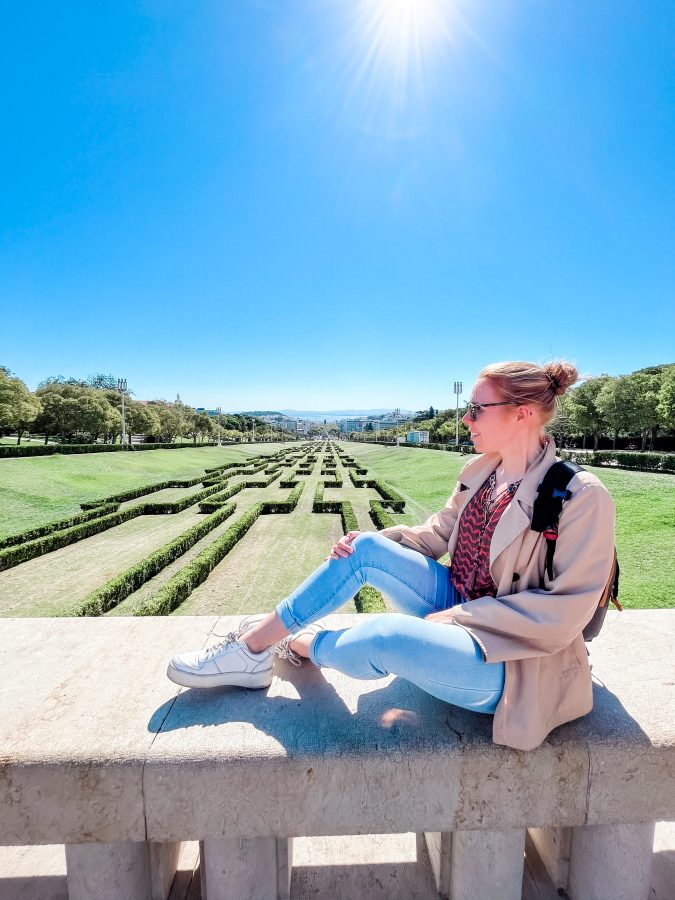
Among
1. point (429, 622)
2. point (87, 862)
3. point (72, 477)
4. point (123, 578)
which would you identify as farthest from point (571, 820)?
point (72, 477)

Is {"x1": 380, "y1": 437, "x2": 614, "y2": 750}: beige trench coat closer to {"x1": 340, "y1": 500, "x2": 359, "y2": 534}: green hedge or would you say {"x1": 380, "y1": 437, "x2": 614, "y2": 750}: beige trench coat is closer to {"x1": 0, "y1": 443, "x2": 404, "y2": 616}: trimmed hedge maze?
{"x1": 0, "y1": 443, "x2": 404, "y2": 616}: trimmed hedge maze

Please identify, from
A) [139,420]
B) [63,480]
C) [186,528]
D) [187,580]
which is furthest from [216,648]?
[139,420]

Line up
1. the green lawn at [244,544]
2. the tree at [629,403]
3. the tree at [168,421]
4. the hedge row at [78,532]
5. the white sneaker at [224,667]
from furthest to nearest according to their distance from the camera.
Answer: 1. the tree at [168,421]
2. the tree at [629,403]
3. the hedge row at [78,532]
4. the green lawn at [244,544]
5. the white sneaker at [224,667]

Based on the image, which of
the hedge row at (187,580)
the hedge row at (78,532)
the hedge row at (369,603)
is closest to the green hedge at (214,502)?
the hedge row at (78,532)

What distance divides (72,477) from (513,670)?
25477 millimetres

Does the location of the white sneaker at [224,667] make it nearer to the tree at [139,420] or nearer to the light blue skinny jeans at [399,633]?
the light blue skinny jeans at [399,633]

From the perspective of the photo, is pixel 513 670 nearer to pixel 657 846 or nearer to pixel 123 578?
pixel 657 846

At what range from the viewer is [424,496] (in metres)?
19.7

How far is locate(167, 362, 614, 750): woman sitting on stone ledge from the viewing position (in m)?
1.32

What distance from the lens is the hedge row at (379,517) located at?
1228 cm

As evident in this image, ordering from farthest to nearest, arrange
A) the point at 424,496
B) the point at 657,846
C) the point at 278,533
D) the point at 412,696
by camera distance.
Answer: the point at 424,496 → the point at 278,533 → the point at 657,846 → the point at 412,696

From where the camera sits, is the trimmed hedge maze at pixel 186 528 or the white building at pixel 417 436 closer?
the trimmed hedge maze at pixel 186 528

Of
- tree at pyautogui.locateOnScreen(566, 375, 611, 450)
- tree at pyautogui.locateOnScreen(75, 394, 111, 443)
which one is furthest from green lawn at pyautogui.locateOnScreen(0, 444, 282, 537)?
tree at pyautogui.locateOnScreen(566, 375, 611, 450)

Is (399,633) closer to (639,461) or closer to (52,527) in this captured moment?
(52,527)
